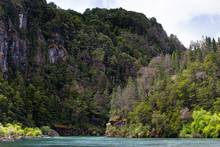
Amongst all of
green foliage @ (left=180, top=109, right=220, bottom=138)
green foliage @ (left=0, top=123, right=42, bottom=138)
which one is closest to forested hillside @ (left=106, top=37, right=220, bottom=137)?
green foliage @ (left=180, top=109, right=220, bottom=138)

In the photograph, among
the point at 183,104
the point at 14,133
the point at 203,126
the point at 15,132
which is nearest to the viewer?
the point at 203,126

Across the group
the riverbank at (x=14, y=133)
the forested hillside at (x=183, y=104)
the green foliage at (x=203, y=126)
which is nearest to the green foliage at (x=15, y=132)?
the riverbank at (x=14, y=133)

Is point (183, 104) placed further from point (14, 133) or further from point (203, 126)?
Answer: point (14, 133)

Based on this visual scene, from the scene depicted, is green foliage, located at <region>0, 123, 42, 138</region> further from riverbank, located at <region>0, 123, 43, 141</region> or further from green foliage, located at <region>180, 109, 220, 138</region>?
green foliage, located at <region>180, 109, 220, 138</region>

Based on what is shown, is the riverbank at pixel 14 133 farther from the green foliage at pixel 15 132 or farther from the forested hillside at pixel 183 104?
the forested hillside at pixel 183 104

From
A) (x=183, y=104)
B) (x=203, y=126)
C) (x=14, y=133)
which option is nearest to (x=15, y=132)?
(x=14, y=133)

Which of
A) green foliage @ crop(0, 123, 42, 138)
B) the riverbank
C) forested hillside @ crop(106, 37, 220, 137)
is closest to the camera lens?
the riverbank

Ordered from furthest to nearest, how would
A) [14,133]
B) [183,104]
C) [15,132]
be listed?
[15,132], [183,104], [14,133]

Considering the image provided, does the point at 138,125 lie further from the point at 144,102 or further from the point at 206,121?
the point at 206,121

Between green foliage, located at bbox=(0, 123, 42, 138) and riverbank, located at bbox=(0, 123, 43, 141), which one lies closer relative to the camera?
riverbank, located at bbox=(0, 123, 43, 141)

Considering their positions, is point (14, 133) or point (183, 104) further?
point (183, 104)

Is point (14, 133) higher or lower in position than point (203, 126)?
lower

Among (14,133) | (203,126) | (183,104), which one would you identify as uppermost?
(183,104)

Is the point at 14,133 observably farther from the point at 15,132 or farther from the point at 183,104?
the point at 183,104
